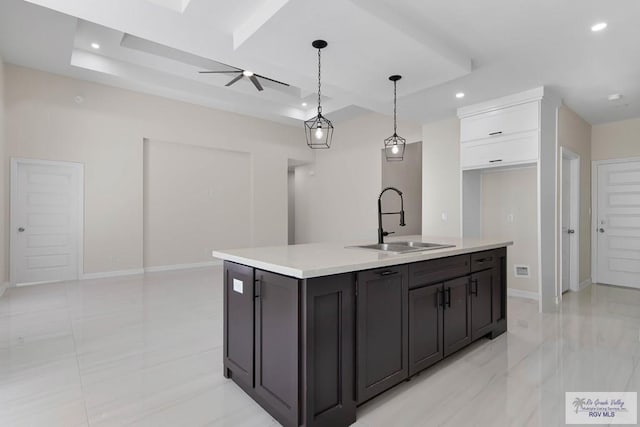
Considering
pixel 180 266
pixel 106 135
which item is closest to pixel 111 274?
pixel 180 266

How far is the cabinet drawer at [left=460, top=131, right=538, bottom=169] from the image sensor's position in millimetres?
3994

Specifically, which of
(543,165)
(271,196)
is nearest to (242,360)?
(543,165)

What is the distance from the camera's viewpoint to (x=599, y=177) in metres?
5.30

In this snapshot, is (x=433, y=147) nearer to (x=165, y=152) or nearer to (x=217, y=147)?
(x=217, y=147)

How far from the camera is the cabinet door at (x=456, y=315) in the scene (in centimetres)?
247

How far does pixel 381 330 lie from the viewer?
1956 mm

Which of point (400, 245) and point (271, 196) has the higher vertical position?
point (271, 196)

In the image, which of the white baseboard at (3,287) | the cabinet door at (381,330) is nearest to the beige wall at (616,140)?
the cabinet door at (381,330)

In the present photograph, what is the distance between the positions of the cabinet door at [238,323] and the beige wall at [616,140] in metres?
6.06

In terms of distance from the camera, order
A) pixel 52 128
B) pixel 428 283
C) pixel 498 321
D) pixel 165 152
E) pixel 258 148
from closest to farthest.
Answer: pixel 428 283, pixel 498 321, pixel 52 128, pixel 165 152, pixel 258 148

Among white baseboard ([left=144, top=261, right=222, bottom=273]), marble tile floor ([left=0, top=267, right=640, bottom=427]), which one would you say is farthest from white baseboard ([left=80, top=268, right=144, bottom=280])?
marble tile floor ([left=0, top=267, right=640, bottom=427])

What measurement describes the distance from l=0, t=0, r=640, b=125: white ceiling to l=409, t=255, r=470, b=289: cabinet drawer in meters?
1.79

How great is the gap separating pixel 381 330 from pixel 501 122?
3573mm

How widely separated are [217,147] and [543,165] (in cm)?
578
